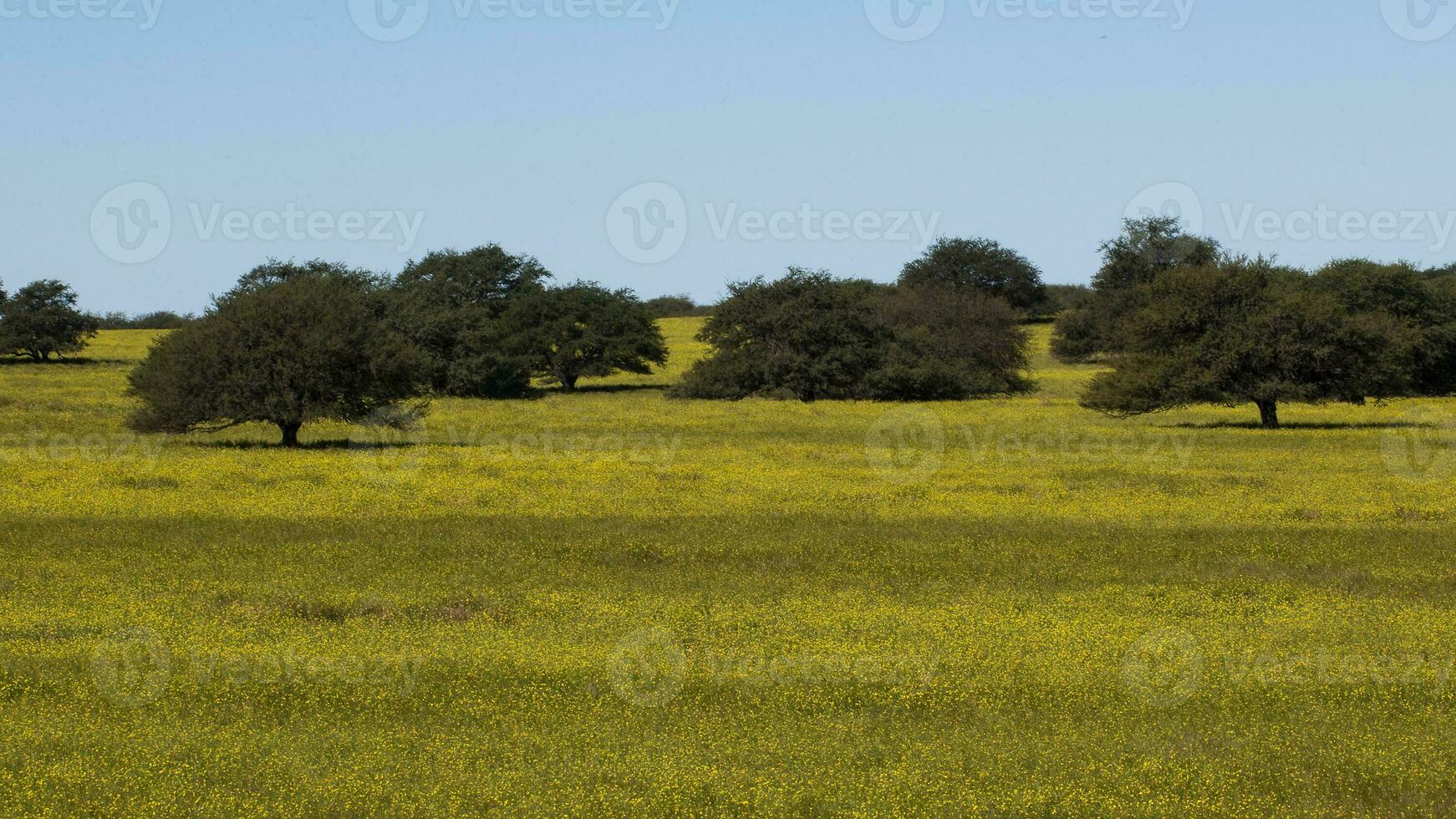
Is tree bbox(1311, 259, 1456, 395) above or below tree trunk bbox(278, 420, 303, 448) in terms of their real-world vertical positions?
above

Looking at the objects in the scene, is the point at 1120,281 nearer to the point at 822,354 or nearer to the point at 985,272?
the point at 985,272

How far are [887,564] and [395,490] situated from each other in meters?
13.3

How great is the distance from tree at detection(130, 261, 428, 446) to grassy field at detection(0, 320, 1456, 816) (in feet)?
16.4

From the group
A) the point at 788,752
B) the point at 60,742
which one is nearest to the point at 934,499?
the point at 788,752

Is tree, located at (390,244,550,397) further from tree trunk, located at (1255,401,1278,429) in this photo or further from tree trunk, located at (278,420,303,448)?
tree trunk, located at (1255,401,1278,429)

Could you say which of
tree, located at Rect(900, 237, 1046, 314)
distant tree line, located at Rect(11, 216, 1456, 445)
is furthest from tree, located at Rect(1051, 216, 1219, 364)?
A: tree, located at Rect(900, 237, 1046, 314)

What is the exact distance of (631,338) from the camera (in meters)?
83.0

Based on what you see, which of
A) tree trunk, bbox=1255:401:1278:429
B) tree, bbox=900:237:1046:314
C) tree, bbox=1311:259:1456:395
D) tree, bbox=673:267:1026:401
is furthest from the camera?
tree, bbox=900:237:1046:314

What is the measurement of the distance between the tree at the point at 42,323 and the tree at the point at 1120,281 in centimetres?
6721

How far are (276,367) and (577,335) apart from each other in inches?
1720

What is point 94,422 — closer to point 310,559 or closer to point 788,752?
point 310,559

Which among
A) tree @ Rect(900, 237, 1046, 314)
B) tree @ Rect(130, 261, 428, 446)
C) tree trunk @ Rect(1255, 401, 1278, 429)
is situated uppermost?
tree @ Rect(900, 237, 1046, 314)

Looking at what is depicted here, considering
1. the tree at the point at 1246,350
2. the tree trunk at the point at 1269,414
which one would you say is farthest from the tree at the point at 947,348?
the tree trunk at the point at 1269,414

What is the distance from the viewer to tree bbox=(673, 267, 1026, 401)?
73438mm
